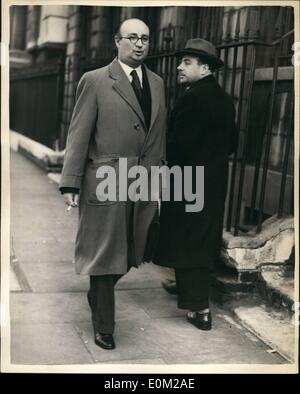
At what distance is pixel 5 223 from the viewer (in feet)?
12.2

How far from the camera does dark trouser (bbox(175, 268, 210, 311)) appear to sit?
4406 millimetres

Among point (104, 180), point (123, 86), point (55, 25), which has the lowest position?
point (104, 180)

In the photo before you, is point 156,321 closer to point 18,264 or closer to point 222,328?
point 222,328

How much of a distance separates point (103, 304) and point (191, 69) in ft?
5.44

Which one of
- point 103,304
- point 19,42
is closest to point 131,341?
point 103,304

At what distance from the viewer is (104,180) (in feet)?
13.0

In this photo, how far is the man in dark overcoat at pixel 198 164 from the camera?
13.9 feet

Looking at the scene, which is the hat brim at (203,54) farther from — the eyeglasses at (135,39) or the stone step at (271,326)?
the stone step at (271,326)

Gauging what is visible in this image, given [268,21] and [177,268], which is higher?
[268,21]

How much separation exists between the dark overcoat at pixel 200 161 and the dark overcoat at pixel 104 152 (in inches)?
9.4

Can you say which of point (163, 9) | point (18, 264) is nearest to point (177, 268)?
point (18, 264)

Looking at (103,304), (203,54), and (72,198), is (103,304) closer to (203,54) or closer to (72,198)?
(72,198)
